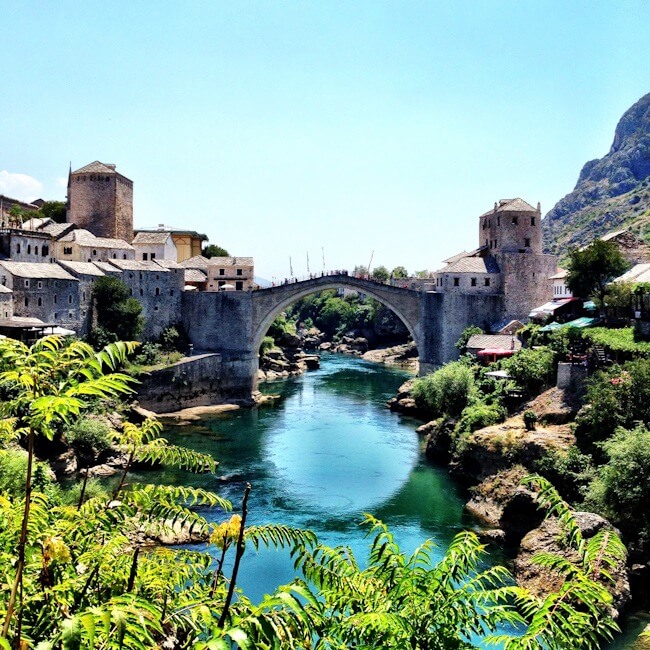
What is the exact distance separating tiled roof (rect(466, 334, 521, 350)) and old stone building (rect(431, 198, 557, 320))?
485 centimetres

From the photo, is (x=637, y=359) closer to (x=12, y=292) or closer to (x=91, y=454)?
(x=91, y=454)

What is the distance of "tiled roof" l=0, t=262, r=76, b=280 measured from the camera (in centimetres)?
3688

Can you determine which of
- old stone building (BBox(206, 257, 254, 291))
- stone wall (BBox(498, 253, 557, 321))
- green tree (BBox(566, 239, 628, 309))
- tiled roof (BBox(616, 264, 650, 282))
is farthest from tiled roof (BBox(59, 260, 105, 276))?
tiled roof (BBox(616, 264, 650, 282))

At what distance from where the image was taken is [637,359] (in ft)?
78.7

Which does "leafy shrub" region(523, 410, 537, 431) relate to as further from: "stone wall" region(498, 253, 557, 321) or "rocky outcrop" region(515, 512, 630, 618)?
"stone wall" region(498, 253, 557, 321)

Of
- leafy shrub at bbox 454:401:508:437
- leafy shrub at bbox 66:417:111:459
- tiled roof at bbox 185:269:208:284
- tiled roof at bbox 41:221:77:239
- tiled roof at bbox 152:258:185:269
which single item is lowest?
leafy shrub at bbox 66:417:111:459

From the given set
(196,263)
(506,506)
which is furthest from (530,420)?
(196,263)

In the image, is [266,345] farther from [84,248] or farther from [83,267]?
[83,267]

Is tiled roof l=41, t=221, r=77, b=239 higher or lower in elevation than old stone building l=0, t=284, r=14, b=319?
higher

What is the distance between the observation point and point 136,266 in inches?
1845

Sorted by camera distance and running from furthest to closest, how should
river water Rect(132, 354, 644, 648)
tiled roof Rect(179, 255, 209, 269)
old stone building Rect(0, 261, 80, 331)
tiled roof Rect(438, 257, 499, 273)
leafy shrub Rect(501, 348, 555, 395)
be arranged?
1. tiled roof Rect(179, 255, 209, 269)
2. tiled roof Rect(438, 257, 499, 273)
3. old stone building Rect(0, 261, 80, 331)
4. leafy shrub Rect(501, 348, 555, 395)
5. river water Rect(132, 354, 644, 648)

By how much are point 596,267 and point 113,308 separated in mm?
26806

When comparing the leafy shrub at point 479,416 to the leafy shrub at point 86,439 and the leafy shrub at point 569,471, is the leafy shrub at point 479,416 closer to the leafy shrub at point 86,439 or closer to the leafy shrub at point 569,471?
Answer: the leafy shrub at point 569,471

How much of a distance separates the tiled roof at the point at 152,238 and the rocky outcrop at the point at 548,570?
41.7m
